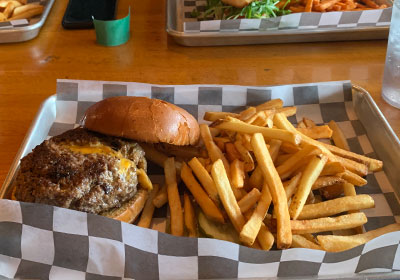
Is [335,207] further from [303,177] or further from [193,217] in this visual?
[193,217]

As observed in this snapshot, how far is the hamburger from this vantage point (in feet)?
4.59

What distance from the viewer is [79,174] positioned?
55.9 inches

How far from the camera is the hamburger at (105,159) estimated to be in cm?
140

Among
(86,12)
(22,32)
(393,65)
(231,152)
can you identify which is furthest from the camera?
(86,12)

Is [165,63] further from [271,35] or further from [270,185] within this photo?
[270,185]

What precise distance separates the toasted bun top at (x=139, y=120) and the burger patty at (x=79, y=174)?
0.19 feet

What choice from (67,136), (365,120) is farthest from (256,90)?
(67,136)

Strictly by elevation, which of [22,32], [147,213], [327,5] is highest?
[327,5]

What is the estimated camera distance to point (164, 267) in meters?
1.31

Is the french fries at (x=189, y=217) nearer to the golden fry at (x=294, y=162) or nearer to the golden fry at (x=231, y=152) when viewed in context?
Result: the golden fry at (x=231, y=152)

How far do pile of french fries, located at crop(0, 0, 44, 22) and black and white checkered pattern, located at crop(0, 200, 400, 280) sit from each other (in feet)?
5.79

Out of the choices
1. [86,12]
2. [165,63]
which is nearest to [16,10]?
[86,12]

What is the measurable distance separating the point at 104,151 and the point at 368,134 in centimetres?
117

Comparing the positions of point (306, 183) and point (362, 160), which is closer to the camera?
point (306, 183)
